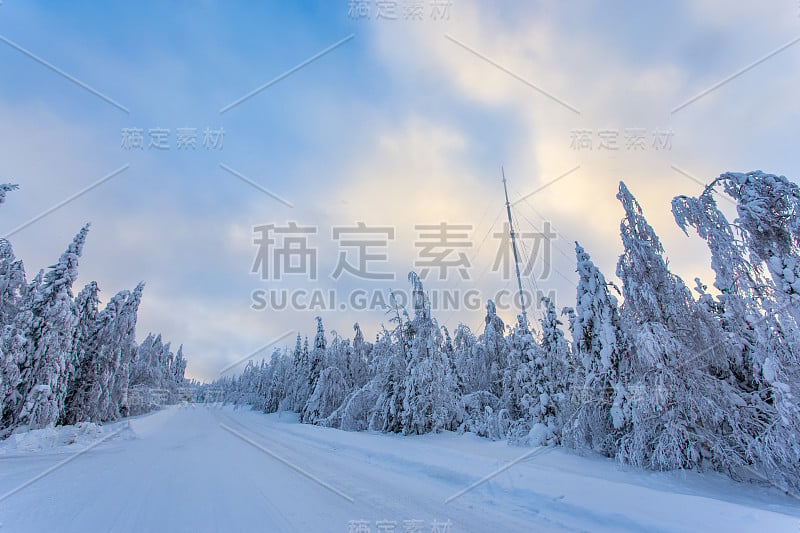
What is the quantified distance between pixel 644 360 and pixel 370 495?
740 cm

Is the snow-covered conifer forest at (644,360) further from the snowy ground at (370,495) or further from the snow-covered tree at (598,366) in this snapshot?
the snowy ground at (370,495)

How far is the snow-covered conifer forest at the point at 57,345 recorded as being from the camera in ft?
44.7

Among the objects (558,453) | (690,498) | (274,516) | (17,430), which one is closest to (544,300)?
(558,453)

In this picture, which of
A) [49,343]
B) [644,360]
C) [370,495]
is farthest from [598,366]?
[49,343]

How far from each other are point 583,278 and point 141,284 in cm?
3576

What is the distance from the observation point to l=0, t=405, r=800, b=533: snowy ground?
4438 millimetres

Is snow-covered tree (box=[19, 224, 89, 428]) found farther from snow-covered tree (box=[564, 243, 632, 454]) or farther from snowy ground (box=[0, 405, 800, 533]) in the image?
snow-covered tree (box=[564, 243, 632, 454])

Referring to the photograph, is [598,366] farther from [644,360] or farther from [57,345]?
[57,345]

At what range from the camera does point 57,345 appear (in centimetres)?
1600

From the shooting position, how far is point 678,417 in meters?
7.77

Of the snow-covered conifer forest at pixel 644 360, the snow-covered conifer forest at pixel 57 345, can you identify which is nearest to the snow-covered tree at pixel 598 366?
the snow-covered conifer forest at pixel 644 360

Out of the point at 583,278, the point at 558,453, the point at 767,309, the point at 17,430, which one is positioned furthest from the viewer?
the point at 17,430

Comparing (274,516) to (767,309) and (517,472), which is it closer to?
(517,472)

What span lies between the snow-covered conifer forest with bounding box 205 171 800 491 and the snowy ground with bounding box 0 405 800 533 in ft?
2.99
